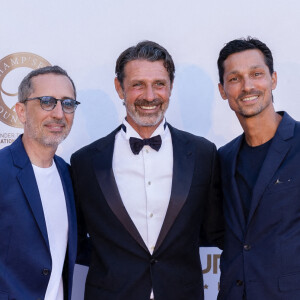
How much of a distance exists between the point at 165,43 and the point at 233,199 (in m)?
1.20

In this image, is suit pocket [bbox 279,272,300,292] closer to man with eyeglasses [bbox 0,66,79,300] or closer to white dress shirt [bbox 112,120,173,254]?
white dress shirt [bbox 112,120,173,254]

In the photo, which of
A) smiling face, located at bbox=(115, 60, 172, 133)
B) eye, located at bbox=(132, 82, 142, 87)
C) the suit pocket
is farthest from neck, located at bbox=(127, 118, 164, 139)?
the suit pocket

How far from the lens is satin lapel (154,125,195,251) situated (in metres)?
2.11

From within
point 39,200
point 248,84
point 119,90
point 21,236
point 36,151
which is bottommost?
point 21,236

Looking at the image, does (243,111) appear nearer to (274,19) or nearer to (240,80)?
(240,80)

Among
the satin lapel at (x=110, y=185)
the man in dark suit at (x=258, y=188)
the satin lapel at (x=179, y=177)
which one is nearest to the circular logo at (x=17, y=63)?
the satin lapel at (x=110, y=185)

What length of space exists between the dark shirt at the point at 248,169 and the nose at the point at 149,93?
22.6 inches

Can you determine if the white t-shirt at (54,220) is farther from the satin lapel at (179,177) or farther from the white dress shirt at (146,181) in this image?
the satin lapel at (179,177)

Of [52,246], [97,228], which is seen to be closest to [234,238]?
[97,228]

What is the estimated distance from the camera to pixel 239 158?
2.19 metres

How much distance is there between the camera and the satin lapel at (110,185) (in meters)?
2.10

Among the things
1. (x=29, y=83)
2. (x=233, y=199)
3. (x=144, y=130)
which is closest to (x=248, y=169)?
(x=233, y=199)

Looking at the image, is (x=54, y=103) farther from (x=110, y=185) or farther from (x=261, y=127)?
(x=261, y=127)

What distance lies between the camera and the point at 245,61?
87.8 inches
